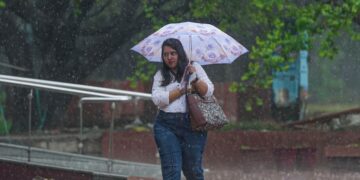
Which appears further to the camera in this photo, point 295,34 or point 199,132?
point 295,34

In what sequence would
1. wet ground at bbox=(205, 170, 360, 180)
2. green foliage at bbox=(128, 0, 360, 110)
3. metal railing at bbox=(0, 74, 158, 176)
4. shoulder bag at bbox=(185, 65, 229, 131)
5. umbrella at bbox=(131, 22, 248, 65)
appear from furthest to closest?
green foliage at bbox=(128, 0, 360, 110), wet ground at bbox=(205, 170, 360, 180), metal railing at bbox=(0, 74, 158, 176), umbrella at bbox=(131, 22, 248, 65), shoulder bag at bbox=(185, 65, 229, 131)

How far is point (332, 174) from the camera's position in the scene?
15305mm

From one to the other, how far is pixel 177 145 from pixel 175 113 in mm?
252

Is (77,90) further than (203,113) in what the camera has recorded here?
Yes

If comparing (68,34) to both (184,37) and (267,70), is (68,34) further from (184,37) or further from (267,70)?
(184,37)

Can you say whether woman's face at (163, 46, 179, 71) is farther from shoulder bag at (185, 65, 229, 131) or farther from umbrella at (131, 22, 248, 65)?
umbrella at (131, 22, 248, 65)

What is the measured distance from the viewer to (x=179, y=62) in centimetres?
894

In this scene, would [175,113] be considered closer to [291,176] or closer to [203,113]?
[203,113]

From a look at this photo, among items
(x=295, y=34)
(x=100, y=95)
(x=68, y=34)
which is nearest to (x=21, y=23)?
(x=68, y=34)

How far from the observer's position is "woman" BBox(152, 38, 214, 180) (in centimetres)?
890

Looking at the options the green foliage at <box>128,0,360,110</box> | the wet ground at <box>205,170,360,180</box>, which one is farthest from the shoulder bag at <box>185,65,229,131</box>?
the green foliage at <box>128,0,360,110</box>

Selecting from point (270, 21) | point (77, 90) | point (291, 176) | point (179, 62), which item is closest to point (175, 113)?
point (179, 62)

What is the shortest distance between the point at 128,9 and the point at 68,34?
3.73 feet

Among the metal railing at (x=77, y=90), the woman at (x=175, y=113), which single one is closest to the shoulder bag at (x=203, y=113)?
the woman at (x=175, y=113)
